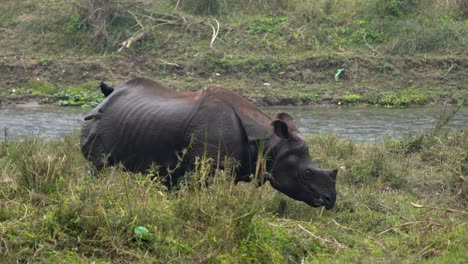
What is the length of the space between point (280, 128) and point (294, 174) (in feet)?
1.53

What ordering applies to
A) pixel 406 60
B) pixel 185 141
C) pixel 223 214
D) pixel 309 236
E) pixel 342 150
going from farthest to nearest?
pixel 406 60 → pixel 342 150 → pixel 185 141 → pixel 309 236 → pixel 223 214

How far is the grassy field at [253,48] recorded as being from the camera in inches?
799

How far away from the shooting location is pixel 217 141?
8914 mm

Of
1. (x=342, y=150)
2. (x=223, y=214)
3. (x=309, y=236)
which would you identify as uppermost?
(x=223, y=214)

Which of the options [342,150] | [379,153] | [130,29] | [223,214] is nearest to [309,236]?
[223,214]

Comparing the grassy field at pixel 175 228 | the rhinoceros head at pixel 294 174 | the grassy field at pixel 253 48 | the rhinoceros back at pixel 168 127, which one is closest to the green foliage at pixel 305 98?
the grassy field at pixel 253 48

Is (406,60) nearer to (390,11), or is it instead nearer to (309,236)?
(390,11)

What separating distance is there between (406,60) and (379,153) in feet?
33.1

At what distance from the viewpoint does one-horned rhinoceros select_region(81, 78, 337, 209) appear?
8.99m

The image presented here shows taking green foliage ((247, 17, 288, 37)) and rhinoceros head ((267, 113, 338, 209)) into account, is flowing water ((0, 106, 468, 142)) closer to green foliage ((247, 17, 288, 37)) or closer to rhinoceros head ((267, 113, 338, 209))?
green foliage ((247, 17, 288, 37))

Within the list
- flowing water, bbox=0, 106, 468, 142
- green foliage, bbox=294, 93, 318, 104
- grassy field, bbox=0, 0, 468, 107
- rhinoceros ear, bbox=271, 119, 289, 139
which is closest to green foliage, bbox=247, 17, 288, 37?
grassy field, bbox=0, 0, 468, 107

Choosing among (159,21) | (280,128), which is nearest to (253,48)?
(159,21)

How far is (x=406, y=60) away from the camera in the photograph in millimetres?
21109

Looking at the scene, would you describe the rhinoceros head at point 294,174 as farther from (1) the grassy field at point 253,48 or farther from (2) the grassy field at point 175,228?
(1) the grassy field at point 253,48
